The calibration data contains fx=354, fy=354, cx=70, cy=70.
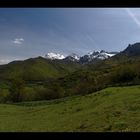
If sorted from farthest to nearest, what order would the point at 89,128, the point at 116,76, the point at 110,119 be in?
the point at 116,76
the point at 110,119
the point at 89,128

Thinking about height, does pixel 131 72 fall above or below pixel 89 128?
above

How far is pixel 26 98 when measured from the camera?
457 ft

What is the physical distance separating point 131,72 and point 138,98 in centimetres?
9933
